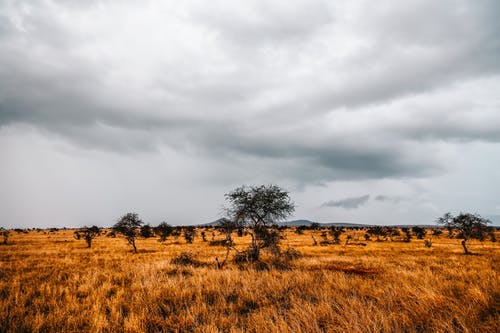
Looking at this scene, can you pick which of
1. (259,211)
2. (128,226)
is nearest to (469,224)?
(259,211)

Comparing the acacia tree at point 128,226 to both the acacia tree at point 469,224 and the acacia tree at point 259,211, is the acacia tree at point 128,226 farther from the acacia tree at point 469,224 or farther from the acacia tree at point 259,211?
the acacia tree at point 469,224

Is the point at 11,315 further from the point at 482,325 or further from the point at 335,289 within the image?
the point at 482,325

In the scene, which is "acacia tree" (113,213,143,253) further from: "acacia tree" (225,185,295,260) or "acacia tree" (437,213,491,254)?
"acacia tree" (437,213,491,254)

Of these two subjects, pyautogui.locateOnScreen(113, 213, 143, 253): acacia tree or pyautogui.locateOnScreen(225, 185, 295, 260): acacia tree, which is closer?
pyautogui.locateOnScreen(225, 185, 295, 260): acacia tree

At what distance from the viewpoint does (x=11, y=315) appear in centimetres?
639

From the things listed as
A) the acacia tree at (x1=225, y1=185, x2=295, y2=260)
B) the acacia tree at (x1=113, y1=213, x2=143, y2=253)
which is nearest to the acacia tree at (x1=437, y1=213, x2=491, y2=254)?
the acacia tree at (x1=225, y1=185, x2=295, y2=260)

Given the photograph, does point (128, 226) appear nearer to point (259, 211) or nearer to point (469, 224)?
point (259, 211)

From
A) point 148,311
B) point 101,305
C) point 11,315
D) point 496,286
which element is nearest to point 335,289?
point 496,286

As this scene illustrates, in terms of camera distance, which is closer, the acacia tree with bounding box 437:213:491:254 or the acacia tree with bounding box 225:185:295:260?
the acacia tree with bounding box 225:185:295:260

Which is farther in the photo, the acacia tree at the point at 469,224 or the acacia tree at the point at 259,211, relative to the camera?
the acacia tree at the point at 469,224

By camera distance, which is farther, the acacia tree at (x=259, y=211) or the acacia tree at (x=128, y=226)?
the acacia tree at (x=128, y=226)

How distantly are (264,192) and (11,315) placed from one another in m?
16.5

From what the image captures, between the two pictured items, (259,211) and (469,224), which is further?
(469,224)

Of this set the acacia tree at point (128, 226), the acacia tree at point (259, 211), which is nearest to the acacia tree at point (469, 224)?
the acacia tree at point (259, 211)
